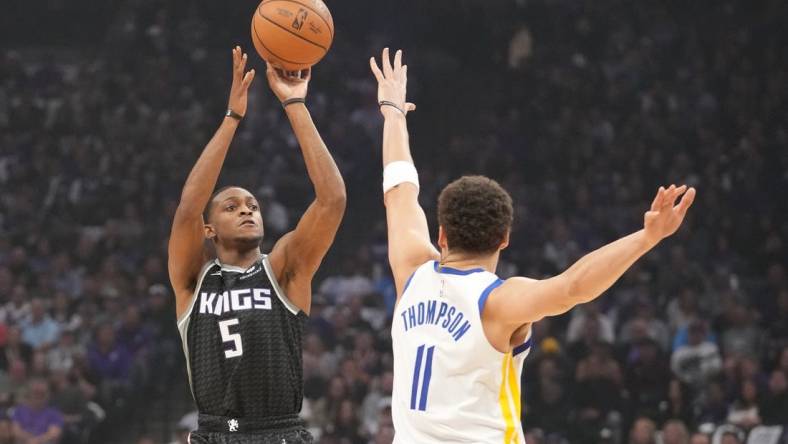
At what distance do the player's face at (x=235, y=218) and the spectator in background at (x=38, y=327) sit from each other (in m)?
7.49

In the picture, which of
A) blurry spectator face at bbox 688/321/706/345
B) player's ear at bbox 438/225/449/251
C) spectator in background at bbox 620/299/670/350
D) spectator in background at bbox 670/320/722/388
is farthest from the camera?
spectator in background at bbox 620/299/670/350

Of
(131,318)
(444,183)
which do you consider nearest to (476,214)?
(131,318)

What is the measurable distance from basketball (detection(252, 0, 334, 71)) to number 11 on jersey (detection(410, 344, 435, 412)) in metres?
1.96

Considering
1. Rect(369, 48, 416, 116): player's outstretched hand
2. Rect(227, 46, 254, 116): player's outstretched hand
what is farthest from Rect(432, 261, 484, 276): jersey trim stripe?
Rect(227, 46, 254, 116): player's outstretched hand

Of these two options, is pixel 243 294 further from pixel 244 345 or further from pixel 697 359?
pixel 697 359

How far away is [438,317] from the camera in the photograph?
11.3 ft

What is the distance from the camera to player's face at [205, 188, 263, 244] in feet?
15.2

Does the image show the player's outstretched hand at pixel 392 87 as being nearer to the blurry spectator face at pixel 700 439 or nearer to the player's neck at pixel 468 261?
the player's neck at pixel 468 261

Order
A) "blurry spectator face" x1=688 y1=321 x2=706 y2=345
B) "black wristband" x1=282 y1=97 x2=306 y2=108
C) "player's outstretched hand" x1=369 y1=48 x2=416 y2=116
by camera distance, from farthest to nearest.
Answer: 1. "blurry spectator face" x1=688 y1=321 x2=706 y2=345
2. "black wristband" x1=282 y1=97 x2=306 y2=108
3. "player's outstretched hand" x1=369 y1=48 x2=416 y2=116

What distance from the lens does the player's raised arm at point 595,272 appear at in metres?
3.04

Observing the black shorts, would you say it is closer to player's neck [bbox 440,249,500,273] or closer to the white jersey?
the white jersey

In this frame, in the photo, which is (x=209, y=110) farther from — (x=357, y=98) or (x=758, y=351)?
(x=758, y=351)

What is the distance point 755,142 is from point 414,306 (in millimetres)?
11771

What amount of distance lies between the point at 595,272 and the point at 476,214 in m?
0.49
